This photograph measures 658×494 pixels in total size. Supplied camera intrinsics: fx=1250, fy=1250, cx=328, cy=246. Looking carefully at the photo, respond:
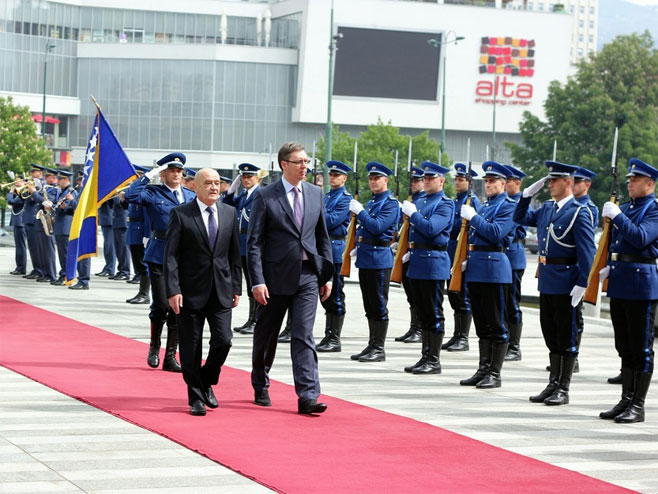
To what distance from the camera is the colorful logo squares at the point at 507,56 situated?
95.1m

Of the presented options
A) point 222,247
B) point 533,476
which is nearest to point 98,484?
point 533,476

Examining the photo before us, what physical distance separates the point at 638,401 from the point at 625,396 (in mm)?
118

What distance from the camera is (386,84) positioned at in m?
89.9

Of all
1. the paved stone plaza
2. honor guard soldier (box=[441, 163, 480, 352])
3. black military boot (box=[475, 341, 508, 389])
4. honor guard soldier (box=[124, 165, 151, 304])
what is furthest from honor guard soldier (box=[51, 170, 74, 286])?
black military boot (box=[475, 341, 508, 389])

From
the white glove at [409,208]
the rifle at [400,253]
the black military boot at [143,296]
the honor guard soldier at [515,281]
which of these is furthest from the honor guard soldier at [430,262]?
the black military boot at [143,296]

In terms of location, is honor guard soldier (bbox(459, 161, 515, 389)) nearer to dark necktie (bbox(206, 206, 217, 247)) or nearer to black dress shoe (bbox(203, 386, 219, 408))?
dark necktie (bbox(206, 206, 217, 247))

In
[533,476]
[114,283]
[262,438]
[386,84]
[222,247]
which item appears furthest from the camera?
[386,84]

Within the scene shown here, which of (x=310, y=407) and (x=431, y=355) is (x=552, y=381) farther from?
(x=310, y=407)

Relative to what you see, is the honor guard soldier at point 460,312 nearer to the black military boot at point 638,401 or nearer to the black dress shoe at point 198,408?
the black military boot at point 638,401

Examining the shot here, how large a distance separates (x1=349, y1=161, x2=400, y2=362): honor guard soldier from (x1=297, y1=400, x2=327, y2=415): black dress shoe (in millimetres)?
3840

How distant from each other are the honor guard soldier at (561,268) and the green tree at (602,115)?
5193 cm

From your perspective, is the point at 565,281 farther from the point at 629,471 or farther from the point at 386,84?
the point at 386,84

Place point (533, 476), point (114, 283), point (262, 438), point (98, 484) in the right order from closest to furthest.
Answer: point (98, 484)
point (533, 476)
point (262, 438)
point (114, 283)

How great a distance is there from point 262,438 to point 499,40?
294 feet
